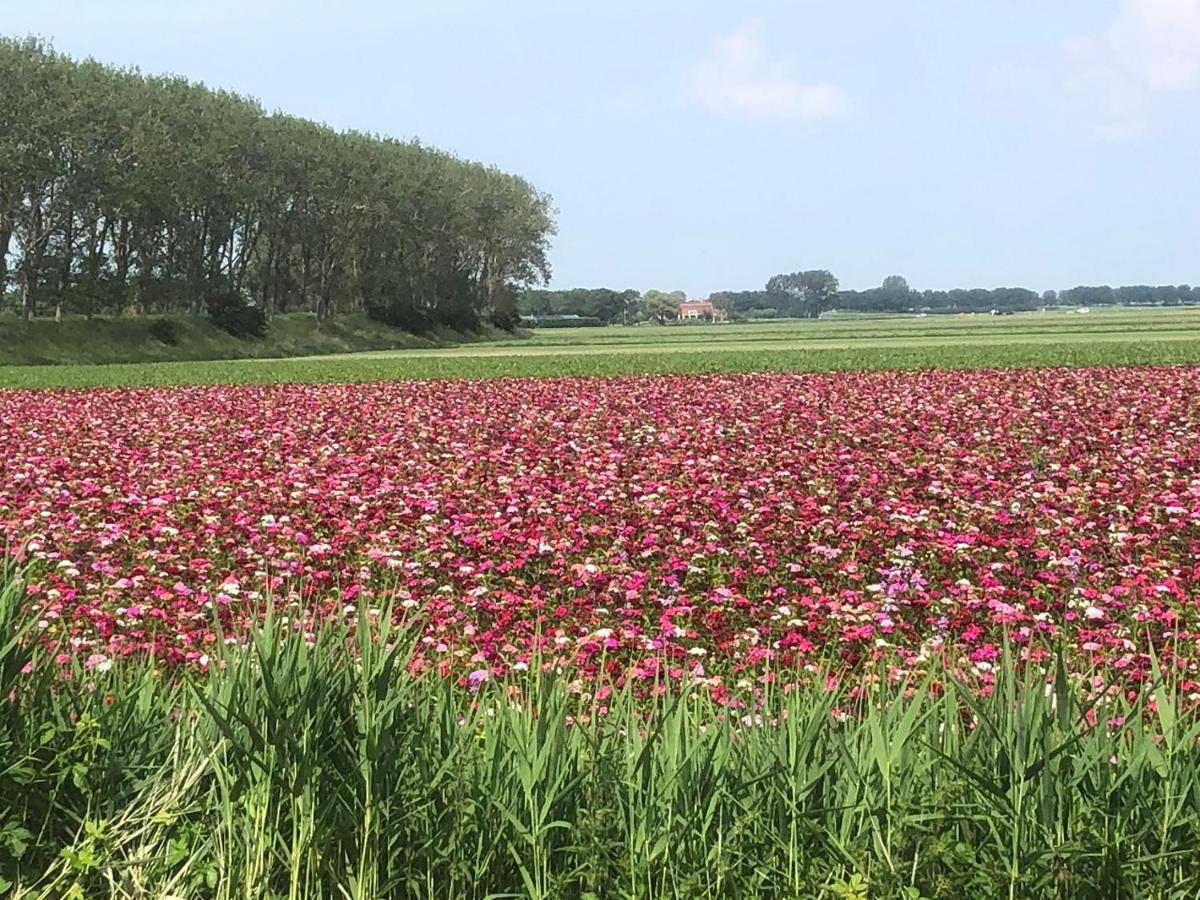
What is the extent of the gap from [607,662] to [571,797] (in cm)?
263

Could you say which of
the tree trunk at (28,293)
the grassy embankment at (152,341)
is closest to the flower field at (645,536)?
A: the grassy embankment at (152,341)

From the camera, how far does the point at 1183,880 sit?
10.2 ft

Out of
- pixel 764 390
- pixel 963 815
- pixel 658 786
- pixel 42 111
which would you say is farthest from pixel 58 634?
pixel 42 111

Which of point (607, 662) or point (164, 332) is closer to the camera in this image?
point (607, 662)

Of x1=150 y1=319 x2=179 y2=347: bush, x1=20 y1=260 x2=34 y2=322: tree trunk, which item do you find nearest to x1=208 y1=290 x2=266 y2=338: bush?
x1=150 y1=319 x2=179 y2=347: bush

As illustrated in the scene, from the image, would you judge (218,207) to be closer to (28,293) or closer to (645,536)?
(28,293)

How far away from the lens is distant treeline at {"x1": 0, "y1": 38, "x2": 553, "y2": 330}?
5278cm

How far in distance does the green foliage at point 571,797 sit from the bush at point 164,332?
56837mm

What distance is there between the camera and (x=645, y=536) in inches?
365

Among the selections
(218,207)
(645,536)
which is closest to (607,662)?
(645,536)

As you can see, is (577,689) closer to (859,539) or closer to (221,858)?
(221,858)

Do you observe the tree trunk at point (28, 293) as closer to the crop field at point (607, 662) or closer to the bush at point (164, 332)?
the bush at point (164, 332)

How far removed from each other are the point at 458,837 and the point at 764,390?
71.0 feet

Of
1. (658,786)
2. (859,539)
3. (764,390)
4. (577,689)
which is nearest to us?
(658,786)
